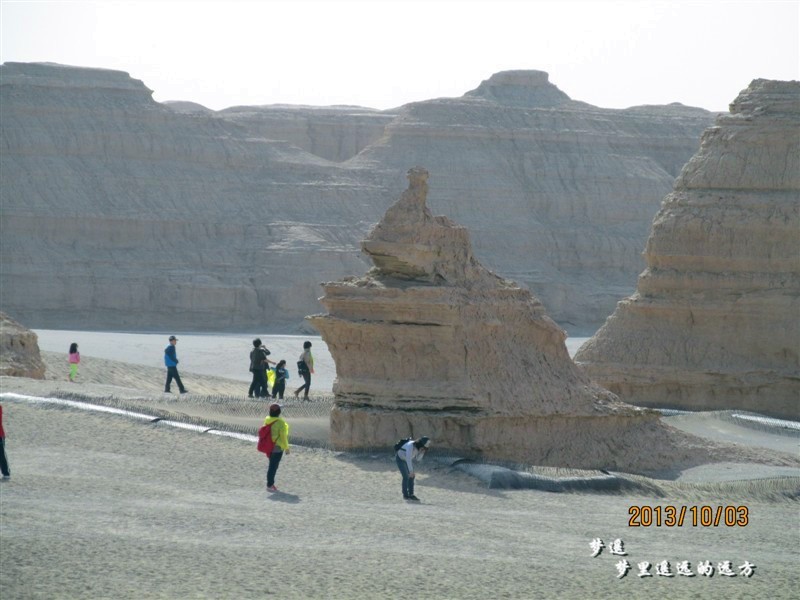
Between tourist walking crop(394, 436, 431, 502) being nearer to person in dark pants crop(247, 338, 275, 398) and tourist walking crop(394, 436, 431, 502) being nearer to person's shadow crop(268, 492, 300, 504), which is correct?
person's shadow crop(268, 492, 300, 504)

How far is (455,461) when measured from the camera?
15500mm

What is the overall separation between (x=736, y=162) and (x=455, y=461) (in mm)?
10135

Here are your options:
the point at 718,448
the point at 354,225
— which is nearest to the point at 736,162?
the point at 718,448

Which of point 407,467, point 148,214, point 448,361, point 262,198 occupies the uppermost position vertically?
point 262,198

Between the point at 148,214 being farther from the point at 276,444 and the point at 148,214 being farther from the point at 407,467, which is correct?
the point at 407,467

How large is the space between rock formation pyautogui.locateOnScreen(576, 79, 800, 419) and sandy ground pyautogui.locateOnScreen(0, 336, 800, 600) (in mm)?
5052

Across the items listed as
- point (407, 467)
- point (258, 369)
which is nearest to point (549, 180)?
point (258, 369)

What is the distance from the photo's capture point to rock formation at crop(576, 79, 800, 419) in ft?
75.4

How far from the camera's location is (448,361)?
16.2 metres

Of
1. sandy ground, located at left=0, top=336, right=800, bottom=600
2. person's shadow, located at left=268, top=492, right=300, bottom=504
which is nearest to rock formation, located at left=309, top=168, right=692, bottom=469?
sandy ground, located at left=0, top=336, right=800, bottom=600

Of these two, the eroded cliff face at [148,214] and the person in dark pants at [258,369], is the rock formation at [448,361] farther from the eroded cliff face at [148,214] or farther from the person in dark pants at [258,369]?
the eroded cliff face at [148,214]

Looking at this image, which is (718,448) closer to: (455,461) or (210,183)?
(455,461)

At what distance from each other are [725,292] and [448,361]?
8.36 meters

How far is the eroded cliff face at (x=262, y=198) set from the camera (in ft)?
200
